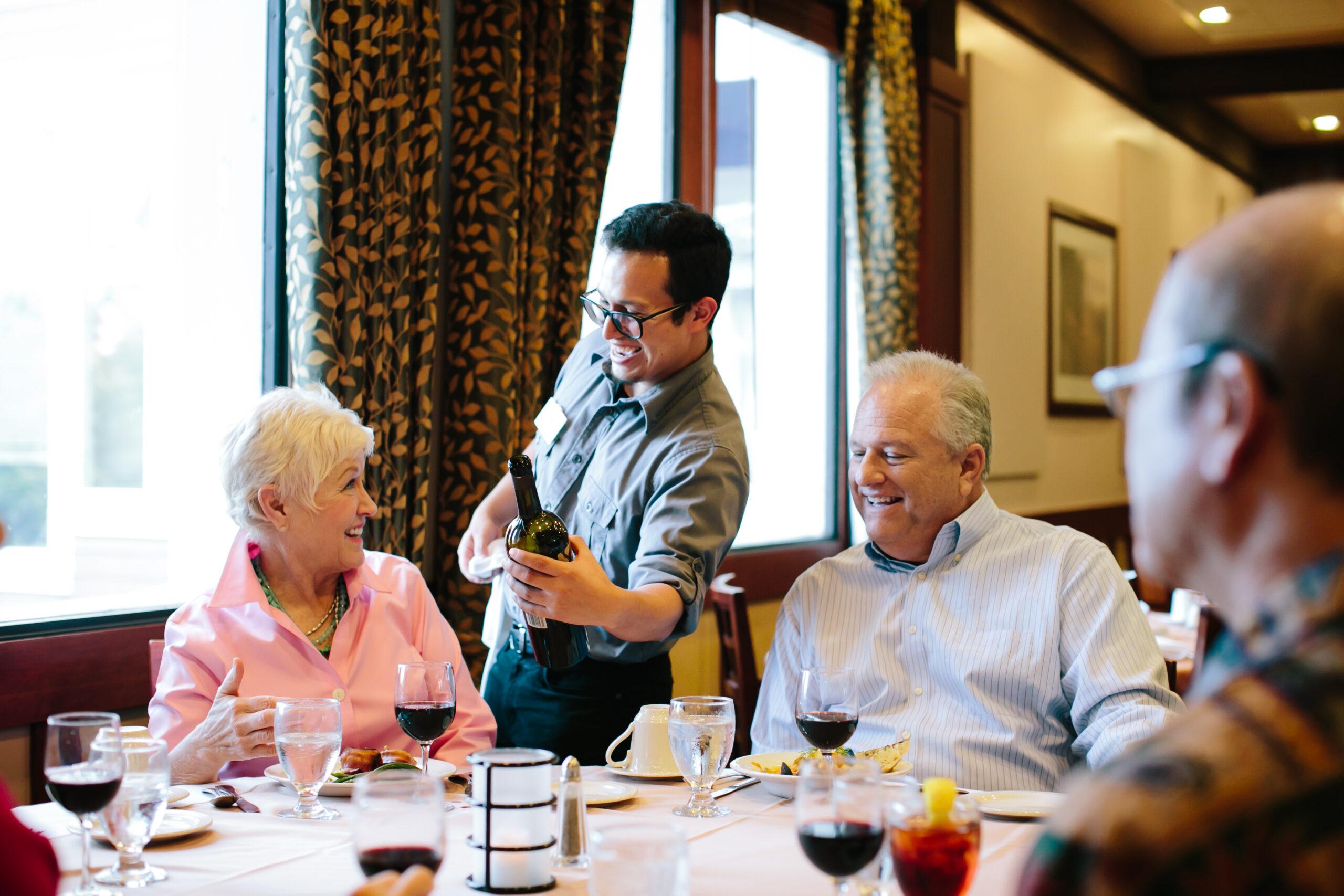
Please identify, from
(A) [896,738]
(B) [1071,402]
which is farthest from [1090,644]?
(B) [1071,402]

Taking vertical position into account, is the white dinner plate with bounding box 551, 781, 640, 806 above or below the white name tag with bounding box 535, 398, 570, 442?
below

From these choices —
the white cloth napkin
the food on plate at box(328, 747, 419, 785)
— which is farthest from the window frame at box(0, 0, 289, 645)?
the food on plate at box(328, 747, 419, 785)

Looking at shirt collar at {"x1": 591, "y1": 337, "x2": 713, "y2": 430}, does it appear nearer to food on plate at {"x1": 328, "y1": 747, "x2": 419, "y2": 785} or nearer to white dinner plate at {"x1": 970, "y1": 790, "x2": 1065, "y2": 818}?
food on plate at {"x1": 328, "y1": 747, "x2": 419, "y2": 785}

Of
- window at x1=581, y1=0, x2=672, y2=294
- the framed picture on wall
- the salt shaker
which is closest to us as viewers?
the salt shaker

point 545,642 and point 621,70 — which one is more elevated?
point 621,70

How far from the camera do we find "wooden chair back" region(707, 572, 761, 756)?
3377 millimetres

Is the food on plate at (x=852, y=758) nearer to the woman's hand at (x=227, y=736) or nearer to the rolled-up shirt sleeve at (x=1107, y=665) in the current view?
the rolled-up shirt sleeve at (x=1107, y=665)

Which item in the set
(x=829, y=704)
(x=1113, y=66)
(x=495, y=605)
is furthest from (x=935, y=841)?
(x=1113, y=66)

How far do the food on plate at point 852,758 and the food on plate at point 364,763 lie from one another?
1.74 feet

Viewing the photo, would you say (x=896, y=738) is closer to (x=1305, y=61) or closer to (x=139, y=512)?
(x=139, y=512)

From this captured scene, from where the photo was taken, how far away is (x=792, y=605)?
2.38m

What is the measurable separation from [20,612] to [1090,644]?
2.08 m

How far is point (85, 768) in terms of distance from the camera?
130cm

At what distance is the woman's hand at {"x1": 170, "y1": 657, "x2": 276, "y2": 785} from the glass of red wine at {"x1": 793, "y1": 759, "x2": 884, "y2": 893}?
0.92 meters
